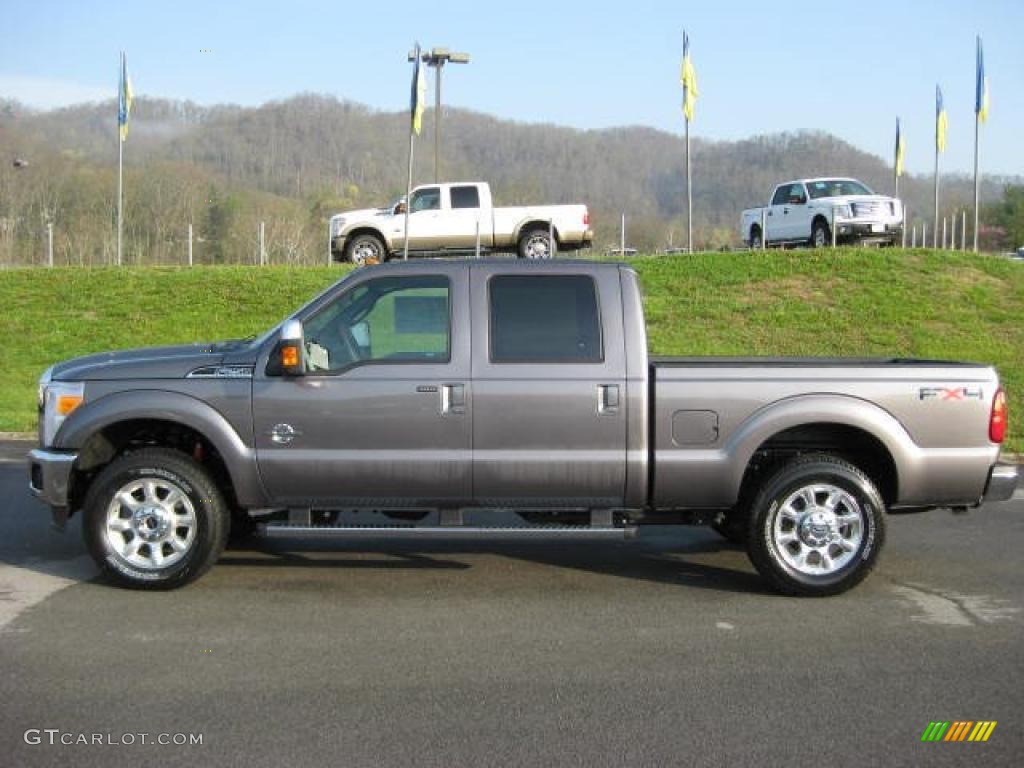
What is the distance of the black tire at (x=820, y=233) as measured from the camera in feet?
81.9

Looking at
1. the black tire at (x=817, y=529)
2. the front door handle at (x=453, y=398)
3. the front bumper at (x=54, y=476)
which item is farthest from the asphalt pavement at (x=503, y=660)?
the front door handle at (x=453, y=398)

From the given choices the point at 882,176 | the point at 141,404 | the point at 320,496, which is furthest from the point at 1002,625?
the point at 882,176

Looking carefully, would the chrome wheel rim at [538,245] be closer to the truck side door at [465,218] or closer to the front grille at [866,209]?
the truck side door at [465,218]

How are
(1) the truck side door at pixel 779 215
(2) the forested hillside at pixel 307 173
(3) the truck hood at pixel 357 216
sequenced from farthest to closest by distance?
(2) the forested hillside at pixel 307 173, (1) the truck side door at pixel 779 215, (3) the truck hood at pixel 357 216

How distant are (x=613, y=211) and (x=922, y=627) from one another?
65.6m

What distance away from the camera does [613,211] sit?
69.9 meters

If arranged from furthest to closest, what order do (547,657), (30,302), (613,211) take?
(613,211) → (30,302) → (547,657)

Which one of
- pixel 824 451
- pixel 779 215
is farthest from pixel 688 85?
pixel 824 451

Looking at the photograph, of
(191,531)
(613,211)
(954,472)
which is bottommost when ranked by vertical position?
(191,531)

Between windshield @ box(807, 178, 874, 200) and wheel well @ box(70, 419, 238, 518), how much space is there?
2142 centimetres

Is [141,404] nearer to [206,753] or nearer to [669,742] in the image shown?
[206,753]

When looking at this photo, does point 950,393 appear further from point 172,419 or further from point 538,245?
point 538,245

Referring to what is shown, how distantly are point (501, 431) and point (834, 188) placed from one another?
21.6m

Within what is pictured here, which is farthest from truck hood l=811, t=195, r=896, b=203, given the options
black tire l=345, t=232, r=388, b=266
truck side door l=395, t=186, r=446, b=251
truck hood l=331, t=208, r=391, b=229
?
black tire l=345, t=232, r=388, b=266
